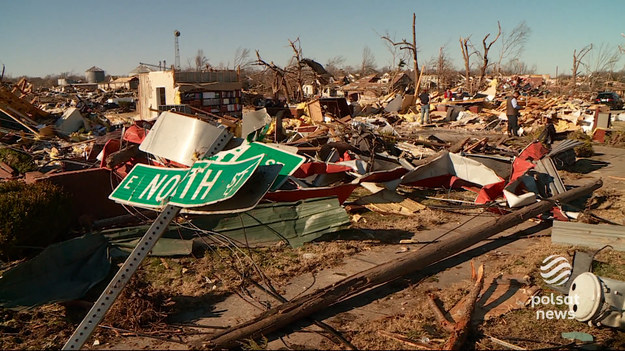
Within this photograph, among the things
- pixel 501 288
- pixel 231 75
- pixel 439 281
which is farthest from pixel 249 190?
pixel 231 75

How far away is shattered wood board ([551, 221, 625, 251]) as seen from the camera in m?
5.94

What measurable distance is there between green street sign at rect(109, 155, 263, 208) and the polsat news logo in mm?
3067

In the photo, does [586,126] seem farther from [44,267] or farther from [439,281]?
[44,267]

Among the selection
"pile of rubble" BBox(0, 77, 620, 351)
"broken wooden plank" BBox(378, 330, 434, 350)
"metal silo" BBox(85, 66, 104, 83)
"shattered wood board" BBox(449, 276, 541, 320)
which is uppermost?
"metal silo" BBox(85, 66, 104, 83)

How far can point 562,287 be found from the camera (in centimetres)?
486

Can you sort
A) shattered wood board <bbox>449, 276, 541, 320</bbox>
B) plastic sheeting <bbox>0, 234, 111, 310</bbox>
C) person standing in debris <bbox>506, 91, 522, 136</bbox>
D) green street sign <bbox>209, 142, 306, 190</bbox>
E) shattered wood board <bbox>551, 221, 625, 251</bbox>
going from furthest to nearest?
1. person standing in debris <bbox>506, 91, 522, 136</bbox>
2. shattered wood board <bbox>551, 221, 625, 251</bbox>
3. green street sign <bbox>209, 142, 306, 190</bbox>
4. plastic sheeting <bbox>0, 234, 111, 310</bbox>
5. shattered wood board <bbox>449, 276, 541, 320</bbox>

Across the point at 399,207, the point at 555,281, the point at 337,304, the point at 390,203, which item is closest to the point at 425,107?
the point at 390,203

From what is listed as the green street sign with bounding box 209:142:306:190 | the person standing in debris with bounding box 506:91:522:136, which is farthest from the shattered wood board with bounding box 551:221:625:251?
the person standing in debris with bounding box 506:91:522:136

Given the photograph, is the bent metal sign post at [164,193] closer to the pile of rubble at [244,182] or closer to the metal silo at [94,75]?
the pile of rubble at [244,182]

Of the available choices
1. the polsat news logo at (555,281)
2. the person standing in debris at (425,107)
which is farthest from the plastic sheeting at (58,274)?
the person standing in debris at (425,107)

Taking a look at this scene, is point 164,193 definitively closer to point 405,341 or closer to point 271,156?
point 271,156

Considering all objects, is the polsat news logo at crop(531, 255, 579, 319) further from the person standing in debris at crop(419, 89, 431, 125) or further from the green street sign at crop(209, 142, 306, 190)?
the person standing in debris at crop(419, 89, 431, 125)

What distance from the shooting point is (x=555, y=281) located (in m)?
5.13

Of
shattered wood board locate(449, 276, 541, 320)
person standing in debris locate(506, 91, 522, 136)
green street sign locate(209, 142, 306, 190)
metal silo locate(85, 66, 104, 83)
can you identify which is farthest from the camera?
metal silo locate(85, 66, 104, 83)
